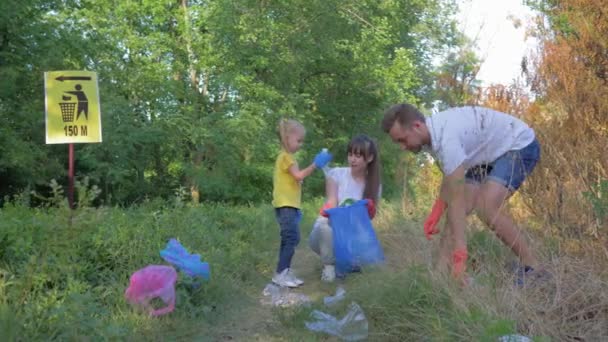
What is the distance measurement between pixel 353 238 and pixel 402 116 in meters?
1.51

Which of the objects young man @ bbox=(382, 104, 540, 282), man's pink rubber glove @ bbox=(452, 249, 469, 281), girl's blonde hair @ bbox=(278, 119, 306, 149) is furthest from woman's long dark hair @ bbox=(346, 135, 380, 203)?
man's pink rubber glove @ bbox=(452, 249, 469, 281)

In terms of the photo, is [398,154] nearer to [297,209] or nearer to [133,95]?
[133,95]

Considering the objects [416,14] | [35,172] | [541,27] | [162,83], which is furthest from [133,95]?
[541,27]

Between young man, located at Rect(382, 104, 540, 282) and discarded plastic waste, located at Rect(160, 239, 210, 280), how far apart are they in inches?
59.4

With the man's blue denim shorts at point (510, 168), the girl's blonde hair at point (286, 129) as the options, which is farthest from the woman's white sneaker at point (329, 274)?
the man's blue denim shorts at point (510, 168)

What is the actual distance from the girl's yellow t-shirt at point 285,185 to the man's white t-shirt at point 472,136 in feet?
5.01

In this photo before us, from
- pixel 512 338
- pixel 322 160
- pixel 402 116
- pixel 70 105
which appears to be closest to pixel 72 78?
pixel 70 105

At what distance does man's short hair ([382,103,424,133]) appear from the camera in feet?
11.7

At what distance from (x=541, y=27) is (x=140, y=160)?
15.8 m

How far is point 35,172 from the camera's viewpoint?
1549 centimetres

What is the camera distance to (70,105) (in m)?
6.23

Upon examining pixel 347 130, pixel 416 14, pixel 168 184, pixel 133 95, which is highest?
pixel 416 14

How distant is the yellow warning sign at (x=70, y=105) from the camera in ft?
20.1

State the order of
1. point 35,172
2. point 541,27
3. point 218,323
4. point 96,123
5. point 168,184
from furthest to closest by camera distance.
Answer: point 168,184 < point 35,172 < point 96,123 < point 541,27 < point 218,323
